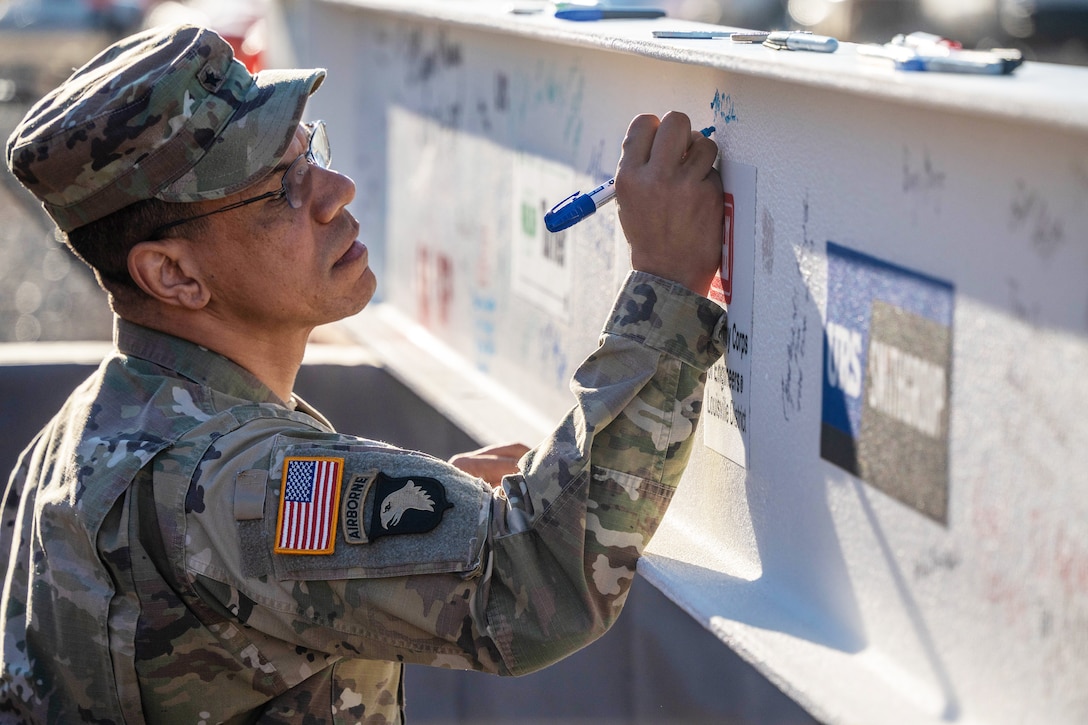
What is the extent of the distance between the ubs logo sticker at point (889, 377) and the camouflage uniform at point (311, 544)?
0.18 metres

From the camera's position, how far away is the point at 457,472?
4.55ft

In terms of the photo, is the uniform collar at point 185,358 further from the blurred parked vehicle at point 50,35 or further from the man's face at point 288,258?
the blurred parked vehicle at point 50,35

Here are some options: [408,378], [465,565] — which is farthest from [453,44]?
[465,565]

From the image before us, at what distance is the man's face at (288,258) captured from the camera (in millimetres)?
1545

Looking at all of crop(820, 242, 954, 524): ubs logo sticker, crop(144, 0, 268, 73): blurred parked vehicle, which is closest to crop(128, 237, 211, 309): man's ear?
crop(820, 242, 954, 524): ubs logo sticker

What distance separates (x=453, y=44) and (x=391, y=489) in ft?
4.12

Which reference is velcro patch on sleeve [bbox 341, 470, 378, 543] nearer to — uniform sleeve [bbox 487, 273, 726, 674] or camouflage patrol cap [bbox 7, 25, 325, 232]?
uniform sleeve [bbox 487, 273, 726, 674]

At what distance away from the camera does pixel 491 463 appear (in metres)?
1.79

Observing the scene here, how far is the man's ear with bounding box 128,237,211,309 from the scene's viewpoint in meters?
1.51

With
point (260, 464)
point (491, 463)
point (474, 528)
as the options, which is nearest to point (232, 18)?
point (491, 463)

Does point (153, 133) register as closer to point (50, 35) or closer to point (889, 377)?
point (889, 377)

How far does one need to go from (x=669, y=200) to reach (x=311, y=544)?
0.53m

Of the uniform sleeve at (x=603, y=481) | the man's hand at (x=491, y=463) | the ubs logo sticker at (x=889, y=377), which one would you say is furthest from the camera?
the man's hand at (x=491, y=463)

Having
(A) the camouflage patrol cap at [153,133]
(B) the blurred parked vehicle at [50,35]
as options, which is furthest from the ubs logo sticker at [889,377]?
(B) the blurred parked vehicle at [50,35]
